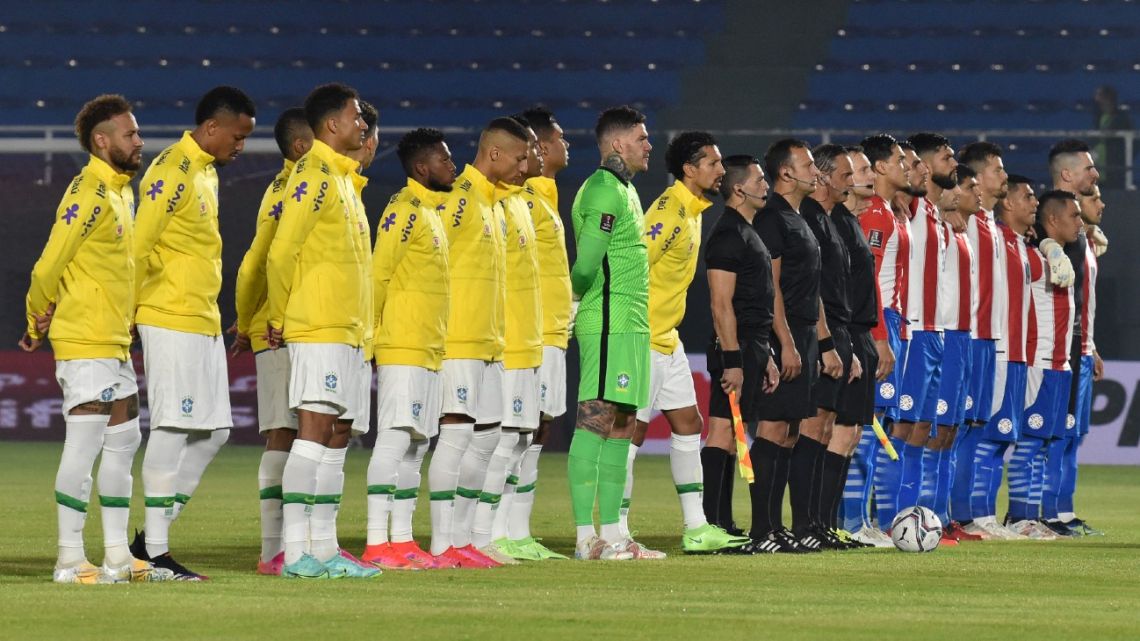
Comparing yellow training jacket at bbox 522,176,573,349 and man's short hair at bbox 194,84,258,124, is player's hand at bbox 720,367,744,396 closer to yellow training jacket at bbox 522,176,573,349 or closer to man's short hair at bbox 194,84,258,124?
yellow training jacket at bbox 522,176,573,349

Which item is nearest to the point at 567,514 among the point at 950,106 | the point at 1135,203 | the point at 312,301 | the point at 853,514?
the point at 853,514

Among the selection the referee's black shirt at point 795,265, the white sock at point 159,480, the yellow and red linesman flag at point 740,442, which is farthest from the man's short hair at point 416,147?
the yellow and red linesman flag at point 740,442

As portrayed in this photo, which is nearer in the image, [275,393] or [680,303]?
[275,393]

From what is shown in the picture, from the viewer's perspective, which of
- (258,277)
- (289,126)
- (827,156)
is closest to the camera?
(258,277)

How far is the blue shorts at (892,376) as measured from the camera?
1045 cm

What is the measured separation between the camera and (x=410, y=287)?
26.2 feet

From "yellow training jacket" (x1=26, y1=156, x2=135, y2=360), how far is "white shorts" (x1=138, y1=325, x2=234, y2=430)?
129 mm

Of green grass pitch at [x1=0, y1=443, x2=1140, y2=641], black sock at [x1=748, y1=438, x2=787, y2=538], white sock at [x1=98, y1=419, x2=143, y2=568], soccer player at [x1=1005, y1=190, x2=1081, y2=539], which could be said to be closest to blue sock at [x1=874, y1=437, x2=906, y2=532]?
green grass pitch at [x1=0, y1=443, x2=1140, y2=641]

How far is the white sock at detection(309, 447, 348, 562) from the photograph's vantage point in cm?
752

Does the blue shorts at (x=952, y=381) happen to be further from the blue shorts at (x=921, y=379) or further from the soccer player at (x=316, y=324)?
the soccer player at (x=316, y=324)

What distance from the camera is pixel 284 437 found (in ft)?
26.7

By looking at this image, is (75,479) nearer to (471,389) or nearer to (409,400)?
(409,400)

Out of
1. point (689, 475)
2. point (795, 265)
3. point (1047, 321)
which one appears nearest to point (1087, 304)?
point (1047, 321)

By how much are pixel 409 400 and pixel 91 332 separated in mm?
1360
